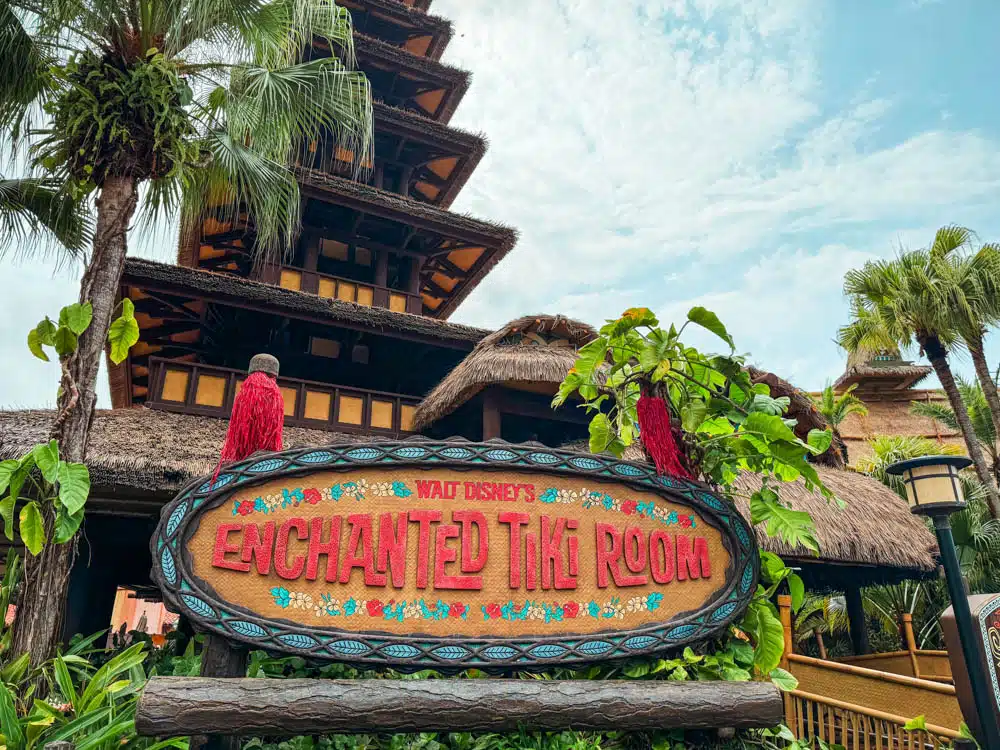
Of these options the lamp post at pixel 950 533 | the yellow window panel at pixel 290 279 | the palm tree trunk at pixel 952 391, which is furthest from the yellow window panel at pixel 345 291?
the palm tree trunk at pixel 952 391

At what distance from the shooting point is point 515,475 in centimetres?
374

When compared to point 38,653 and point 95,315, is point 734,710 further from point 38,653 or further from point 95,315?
point 95,315

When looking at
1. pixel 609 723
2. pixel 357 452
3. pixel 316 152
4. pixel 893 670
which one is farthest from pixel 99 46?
Answer: pixel 893 670

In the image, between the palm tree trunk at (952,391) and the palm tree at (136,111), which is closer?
the palm tree at (136,111)

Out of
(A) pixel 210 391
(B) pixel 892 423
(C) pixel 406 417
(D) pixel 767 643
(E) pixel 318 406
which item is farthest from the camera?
(B) pixel 892 423

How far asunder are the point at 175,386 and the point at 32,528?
5180 mm

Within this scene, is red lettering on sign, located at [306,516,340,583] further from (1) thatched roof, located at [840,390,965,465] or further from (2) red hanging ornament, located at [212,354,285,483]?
(1) thatched roof, located at [840,390,965,465]

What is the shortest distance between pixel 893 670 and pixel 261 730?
903 cm

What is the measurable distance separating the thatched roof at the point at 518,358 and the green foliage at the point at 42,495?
4615 mm

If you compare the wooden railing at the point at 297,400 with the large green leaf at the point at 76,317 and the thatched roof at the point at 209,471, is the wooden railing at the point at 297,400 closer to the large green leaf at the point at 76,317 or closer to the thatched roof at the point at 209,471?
the thatched roof at the point at 209,471

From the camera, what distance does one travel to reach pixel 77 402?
4.52 metres

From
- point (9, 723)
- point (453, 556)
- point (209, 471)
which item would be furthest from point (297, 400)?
point (453, 556)

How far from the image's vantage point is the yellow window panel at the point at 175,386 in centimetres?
873

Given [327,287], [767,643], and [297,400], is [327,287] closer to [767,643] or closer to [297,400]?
[297,400]
